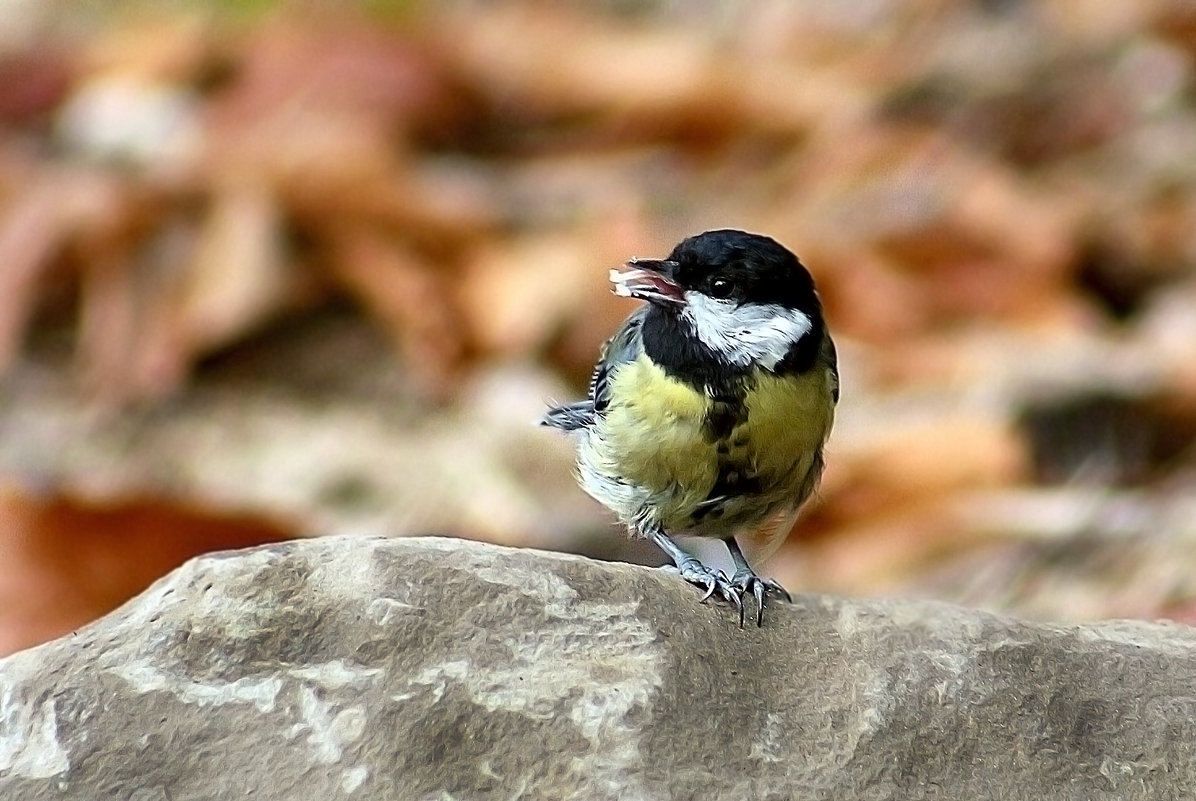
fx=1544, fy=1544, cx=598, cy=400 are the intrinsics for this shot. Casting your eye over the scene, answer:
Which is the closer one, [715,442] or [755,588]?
[755,588]

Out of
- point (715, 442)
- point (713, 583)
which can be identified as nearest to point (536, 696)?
point (713, 583)

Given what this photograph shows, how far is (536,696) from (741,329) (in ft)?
2.72

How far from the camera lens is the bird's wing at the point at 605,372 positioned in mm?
2434

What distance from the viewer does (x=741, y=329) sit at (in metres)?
2.28

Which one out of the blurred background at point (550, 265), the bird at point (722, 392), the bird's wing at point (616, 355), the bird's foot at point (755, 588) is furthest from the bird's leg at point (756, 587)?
the blurred background at point (550, 265)

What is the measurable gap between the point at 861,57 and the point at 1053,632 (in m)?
3.44

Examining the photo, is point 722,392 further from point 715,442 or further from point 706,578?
point 706,578

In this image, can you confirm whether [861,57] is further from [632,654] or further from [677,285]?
[632,654]

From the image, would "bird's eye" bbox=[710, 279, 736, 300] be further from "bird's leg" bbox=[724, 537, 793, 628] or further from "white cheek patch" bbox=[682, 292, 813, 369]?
"bird's leg" bbox=[724, 537, 793, 628]

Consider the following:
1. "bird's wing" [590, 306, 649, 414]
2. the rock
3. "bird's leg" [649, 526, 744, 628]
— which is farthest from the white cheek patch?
the rock

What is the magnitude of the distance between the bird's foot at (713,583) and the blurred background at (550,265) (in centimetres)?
95

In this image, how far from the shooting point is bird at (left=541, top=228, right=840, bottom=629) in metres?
2.24

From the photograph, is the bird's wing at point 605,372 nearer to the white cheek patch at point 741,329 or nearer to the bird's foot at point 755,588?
the white cheek patch at point 741,329

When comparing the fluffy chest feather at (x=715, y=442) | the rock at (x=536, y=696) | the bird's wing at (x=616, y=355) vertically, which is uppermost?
the bird's wing at (x=616, y=355)
